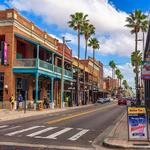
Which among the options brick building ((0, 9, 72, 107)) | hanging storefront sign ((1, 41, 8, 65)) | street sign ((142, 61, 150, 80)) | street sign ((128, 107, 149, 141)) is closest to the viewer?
street sign ((128, 107, 149, 141))

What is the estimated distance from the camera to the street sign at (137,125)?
641 inches

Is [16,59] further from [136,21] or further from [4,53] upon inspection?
[136,21]

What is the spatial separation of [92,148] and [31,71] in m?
33.5

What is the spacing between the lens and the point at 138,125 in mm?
16344

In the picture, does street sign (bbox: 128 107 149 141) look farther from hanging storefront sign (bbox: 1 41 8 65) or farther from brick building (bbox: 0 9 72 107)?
hanging storefront sign (bbox: 1 41 8 65)

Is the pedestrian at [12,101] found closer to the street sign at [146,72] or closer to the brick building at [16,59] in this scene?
the brick building at [16,59]

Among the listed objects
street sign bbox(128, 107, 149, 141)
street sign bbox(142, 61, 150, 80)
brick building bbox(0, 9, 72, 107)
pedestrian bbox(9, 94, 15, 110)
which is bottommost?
street sign bbox(128, 107, 149, 141)

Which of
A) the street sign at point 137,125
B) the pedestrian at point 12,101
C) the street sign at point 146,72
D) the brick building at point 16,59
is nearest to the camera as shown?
the street sign at point 137,125

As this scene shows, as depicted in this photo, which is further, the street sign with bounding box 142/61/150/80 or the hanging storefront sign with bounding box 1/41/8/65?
the hanging storefront sign with bounding box 1/41/8/65

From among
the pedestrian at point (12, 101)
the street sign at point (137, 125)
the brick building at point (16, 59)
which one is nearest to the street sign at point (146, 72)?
the street sign at point (137, 125)

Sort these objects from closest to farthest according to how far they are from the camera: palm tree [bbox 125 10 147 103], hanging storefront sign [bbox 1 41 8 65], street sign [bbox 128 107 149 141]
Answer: street sign [bbox 128 107 149 141] → hanging storefront sign [bbox 1 41 8 65] → palm tree [bbox 125 10 147 103]

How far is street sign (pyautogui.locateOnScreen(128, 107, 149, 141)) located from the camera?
53.4ft

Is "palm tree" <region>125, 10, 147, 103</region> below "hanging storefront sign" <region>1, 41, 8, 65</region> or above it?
above

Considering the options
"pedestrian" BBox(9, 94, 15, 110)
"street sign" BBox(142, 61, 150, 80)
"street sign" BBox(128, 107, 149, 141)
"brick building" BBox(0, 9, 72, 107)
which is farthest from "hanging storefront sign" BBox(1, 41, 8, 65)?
"street sign" BBox(128, 107, 149, 141)
